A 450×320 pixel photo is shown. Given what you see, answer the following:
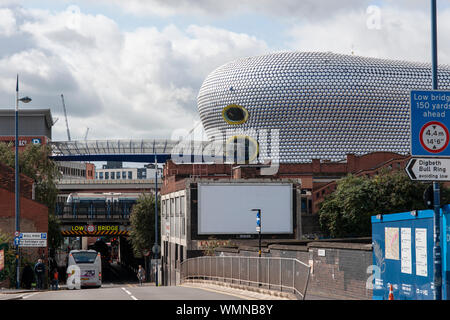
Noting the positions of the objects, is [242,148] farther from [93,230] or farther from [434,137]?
[434,137]

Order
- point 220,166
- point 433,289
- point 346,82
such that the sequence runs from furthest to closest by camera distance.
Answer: point 346,82 → point 220,166 → point 433,289

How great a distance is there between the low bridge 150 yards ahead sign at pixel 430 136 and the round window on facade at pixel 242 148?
14479 cm

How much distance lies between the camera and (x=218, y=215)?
68188 millimetres

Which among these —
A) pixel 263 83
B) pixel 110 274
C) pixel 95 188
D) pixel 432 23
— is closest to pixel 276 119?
pixel 263 83

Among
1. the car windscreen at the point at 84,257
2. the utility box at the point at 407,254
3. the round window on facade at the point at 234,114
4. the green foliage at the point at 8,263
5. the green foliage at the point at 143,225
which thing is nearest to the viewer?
the utility box at the point at 407,254

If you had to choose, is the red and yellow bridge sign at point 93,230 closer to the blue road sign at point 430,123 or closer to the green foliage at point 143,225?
the green foliage at point 143,225

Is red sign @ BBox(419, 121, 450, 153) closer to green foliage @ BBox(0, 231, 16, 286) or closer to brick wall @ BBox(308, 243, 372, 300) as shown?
brick wall @ BBox(308, 243, 372, 300)

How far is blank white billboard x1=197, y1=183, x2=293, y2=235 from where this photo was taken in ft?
223

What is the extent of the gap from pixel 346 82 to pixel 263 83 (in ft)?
64.8

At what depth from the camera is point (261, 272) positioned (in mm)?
29844

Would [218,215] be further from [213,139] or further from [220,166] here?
[213,139]

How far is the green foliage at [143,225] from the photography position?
9044 centimetres

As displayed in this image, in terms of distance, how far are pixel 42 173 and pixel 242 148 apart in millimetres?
106712

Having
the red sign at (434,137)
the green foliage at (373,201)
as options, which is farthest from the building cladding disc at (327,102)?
the red sign at (434,137)
